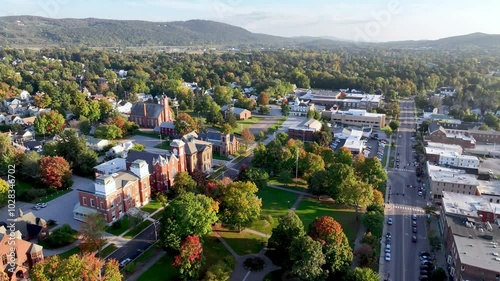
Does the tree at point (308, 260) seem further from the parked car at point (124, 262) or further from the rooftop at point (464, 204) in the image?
the rooftop at point (464, 204)

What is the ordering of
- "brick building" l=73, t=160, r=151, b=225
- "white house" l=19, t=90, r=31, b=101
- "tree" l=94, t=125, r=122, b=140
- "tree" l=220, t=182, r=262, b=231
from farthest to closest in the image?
"white house" l=19, t=90, r=31, b=101, "tree" l=94, t=125, r=122, b=140, "brick building" l=73, t=160, r=151, b=225, "tree" l=220, t=182, r=262, b=231

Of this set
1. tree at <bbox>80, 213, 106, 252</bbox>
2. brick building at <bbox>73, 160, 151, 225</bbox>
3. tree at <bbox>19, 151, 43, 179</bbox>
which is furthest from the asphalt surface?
tree at <bbox>19, 151, 43, 179</bbox>

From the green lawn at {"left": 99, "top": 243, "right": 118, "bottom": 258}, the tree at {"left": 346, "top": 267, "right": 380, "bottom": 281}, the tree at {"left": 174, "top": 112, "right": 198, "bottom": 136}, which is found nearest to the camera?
the tree at {"left": 346, "top": 267, "right": 380, "bottom": 281}

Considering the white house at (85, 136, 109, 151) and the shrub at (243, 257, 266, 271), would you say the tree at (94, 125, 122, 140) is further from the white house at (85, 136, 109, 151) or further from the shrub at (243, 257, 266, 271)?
the shrub at (243, 257, 266, 271)

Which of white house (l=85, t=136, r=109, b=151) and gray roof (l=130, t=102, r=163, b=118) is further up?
gray roof (l=130, t=102, r=163, b=118)

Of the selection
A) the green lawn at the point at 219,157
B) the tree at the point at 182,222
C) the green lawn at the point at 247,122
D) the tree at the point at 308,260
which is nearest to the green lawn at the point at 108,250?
the tree at the point at 182,222

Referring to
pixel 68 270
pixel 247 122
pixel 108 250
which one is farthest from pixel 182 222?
pixel 247 122

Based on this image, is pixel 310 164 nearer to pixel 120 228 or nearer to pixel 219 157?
pixel 219 157
